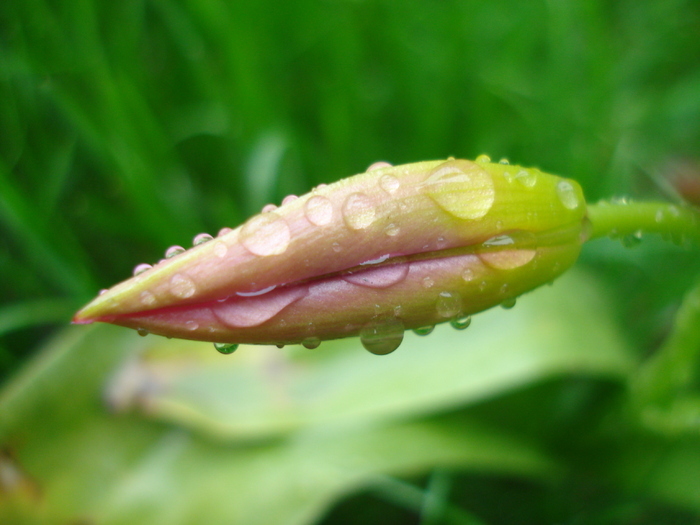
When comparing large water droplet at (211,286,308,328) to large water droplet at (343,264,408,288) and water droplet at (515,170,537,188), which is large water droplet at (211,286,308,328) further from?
water droplet at (515,170,537,188)

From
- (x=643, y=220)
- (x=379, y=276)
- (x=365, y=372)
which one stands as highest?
(x=379, y=276)

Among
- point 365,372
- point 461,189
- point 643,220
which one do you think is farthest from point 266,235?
point 365,372

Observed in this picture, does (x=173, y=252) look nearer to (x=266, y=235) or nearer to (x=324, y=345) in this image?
(x=266, y=235)

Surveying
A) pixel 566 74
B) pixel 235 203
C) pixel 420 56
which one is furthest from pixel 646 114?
pixel 235 203

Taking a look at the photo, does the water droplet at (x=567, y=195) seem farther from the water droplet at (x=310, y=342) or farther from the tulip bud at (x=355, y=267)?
the water droplet at (x=310, y=342)

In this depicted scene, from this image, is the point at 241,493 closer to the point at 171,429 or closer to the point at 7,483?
the point at 171,429

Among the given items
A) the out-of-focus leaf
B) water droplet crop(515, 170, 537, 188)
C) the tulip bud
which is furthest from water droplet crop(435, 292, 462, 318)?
the out-of-focus leaf
